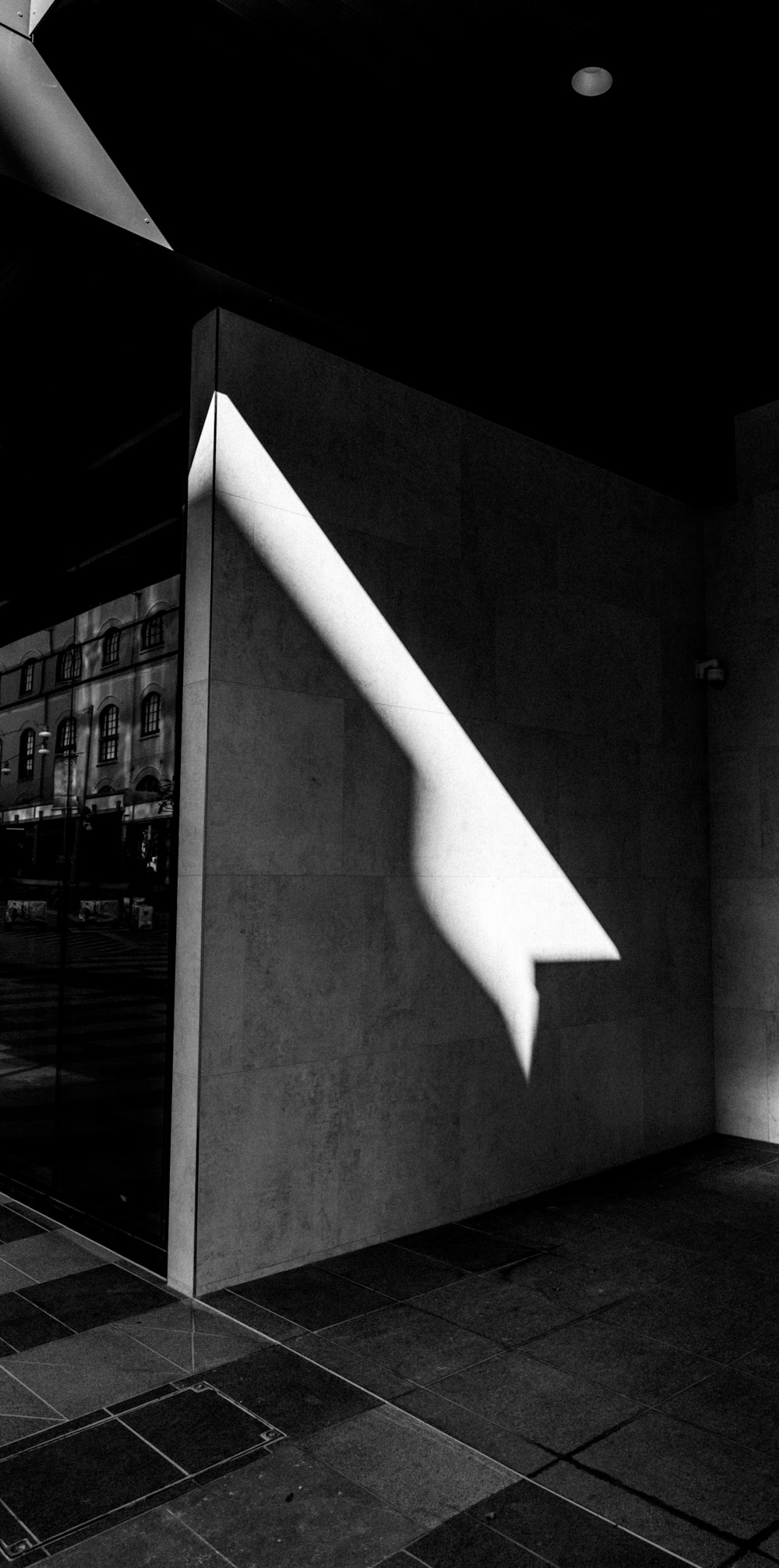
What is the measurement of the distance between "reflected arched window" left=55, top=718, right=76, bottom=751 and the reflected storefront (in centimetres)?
1

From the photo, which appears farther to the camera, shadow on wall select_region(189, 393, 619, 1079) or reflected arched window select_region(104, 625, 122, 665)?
reflected arched window select_region(104, 625, 122, 665)

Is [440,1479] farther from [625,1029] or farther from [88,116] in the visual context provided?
[88,116]

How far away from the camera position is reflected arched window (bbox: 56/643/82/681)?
6.73m

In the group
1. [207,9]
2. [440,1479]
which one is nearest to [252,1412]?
[440,1479]

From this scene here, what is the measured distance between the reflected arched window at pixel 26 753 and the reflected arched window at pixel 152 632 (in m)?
1.43

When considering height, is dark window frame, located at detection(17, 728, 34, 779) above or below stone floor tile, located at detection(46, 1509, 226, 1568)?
above

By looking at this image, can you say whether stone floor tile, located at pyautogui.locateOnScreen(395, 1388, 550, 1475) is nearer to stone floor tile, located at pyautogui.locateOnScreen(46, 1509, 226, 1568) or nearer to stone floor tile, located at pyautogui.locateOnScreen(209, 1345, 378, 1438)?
stone floor tile, located at pyautogui.locateOnScreen(209, 1345, 378, 1438)

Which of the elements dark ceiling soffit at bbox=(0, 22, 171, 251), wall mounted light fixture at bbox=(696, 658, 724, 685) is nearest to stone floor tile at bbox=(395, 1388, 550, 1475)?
dark ceiling soffit at bbox=(0, 22, 171, 251)

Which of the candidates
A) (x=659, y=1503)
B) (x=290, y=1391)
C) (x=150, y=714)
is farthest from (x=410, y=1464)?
(x=150, y=714)

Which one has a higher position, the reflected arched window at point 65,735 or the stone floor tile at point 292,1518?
the reflected arched window at point 65,735

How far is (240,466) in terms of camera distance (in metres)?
5.77

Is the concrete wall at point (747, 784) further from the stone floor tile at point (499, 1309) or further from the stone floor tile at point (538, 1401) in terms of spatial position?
the stone floor tile at point (538, 1401)

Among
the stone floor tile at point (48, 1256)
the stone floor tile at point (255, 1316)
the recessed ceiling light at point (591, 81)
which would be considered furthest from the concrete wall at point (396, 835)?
the recessed ceiling light at point (591, 81)

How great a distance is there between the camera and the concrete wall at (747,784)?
8484 mm
